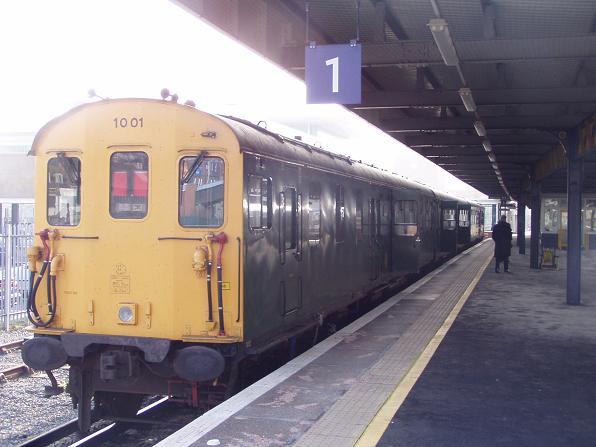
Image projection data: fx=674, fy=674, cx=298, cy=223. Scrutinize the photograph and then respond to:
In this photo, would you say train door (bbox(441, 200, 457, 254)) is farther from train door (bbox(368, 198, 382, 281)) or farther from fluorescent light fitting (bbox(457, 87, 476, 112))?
fluorescent light fitting (bbox(457, 87, 476, 112))

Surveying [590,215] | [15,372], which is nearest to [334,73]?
[15,372]

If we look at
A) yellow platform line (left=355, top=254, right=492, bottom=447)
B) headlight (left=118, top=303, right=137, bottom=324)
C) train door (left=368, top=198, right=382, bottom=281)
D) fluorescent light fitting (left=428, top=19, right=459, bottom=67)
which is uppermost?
fluorescent light fitting (left=428, top=19, right=459, bottom=67)

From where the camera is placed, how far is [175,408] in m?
7.78

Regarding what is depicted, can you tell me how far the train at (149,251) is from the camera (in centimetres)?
631

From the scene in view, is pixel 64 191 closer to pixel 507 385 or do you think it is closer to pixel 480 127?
pixel 507 385

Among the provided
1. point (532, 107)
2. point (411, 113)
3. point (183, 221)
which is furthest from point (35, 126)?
point (183, 221)

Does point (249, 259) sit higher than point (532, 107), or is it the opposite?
point (532, 107)

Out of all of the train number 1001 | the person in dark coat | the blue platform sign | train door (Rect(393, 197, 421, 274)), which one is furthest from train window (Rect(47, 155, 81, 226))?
the person in dark coat

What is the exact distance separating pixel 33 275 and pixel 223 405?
236 cm

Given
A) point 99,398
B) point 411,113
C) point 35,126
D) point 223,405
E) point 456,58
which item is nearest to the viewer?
point 223,405

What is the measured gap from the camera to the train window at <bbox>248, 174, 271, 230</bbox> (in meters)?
6.58

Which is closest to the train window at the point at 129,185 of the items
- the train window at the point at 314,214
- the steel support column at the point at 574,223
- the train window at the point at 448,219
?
the train window at the point at 314,214

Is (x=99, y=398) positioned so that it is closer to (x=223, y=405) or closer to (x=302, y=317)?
(x=223, y=405)

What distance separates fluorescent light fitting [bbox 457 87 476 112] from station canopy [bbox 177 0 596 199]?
0.05ft
